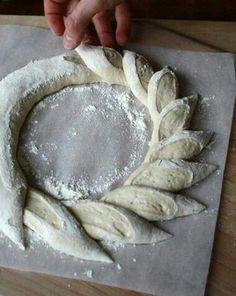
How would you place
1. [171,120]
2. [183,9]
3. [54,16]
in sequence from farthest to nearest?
[183,9] < [54,16] < [171,120]

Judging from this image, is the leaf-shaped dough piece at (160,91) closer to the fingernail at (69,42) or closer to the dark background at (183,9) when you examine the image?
the fingernail at (69,42)

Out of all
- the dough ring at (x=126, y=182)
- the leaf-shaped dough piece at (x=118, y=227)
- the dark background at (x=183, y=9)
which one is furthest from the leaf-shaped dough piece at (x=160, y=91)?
the dark background at (x=183, y=9)

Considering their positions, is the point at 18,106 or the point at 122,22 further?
the point at 122,22

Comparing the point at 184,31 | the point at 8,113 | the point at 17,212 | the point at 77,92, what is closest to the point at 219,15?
the point at 184,31

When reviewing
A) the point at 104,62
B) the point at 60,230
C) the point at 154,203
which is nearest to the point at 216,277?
the point at 154,203

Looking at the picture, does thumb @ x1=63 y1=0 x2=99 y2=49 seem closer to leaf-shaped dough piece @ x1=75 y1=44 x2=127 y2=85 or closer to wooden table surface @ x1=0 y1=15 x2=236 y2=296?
leaf-shaped dough piece @ x1=75 y1=44 x2=127 y2=85

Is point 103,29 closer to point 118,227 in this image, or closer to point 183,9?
point 183,9

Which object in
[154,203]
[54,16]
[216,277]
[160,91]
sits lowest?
[216,277]
